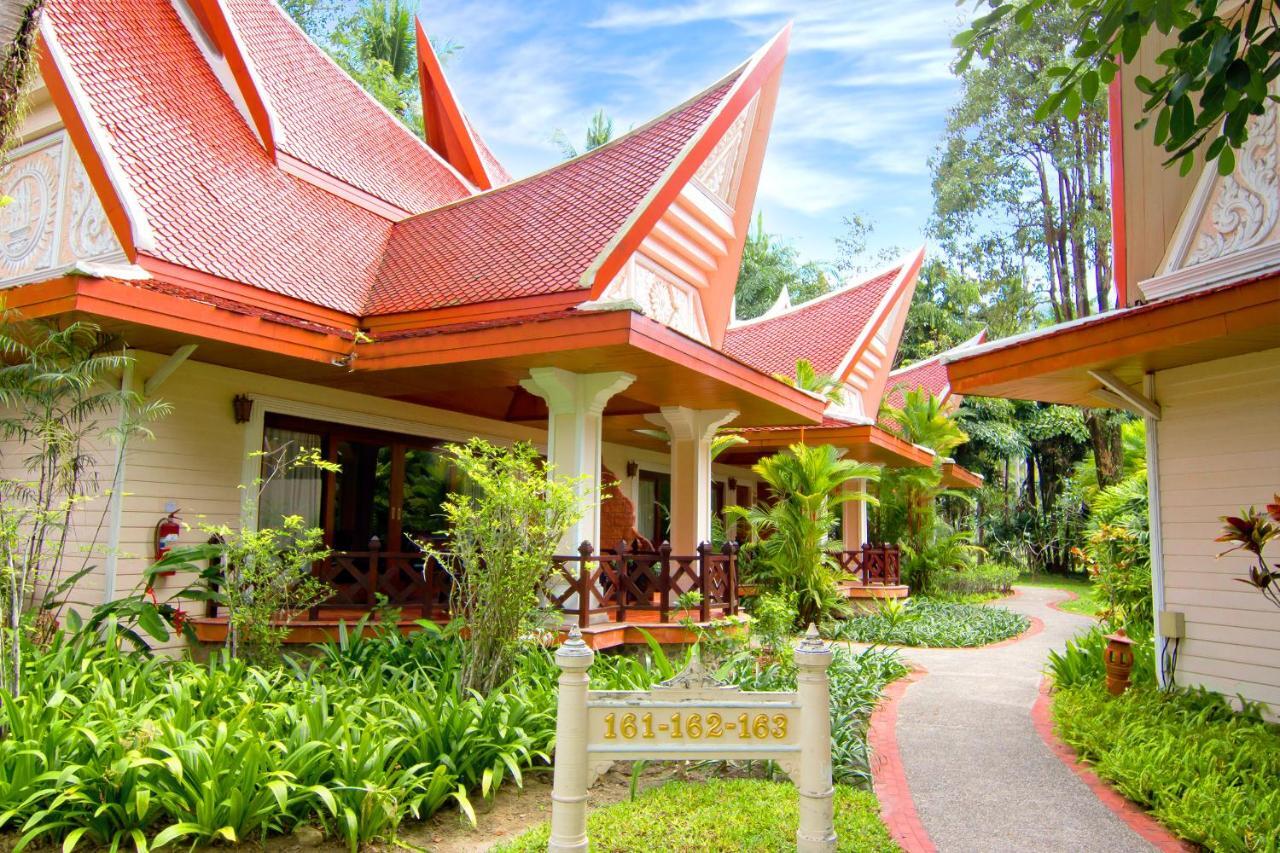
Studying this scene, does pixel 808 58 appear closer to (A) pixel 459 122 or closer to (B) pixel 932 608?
(A) pixel 459 122

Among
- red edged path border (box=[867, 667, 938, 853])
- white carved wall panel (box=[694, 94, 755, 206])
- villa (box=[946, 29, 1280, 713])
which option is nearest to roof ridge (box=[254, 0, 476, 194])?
white carved wall panel (box=[694, 94, 755, 206])

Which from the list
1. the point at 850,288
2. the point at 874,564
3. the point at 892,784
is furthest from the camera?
the point at 850,288

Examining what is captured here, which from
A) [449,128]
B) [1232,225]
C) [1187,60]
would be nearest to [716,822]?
[1187,60]

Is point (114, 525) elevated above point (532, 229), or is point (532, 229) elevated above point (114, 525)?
point (532, 229)

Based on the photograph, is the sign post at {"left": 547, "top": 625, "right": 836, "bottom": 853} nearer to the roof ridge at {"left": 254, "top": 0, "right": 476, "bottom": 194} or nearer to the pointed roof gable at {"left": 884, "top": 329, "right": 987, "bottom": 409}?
the roof ridge at {"left": 254, "top": 0, "right": 476, "bottom": 194}

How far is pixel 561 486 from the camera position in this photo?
6.86 meters

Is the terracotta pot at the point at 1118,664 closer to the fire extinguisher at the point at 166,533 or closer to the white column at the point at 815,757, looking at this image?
the white column at the point at 815,757

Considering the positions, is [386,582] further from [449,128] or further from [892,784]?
[449,128]

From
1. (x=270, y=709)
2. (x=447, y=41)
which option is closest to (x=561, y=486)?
(x=270, y=709)

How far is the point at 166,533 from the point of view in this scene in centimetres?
842

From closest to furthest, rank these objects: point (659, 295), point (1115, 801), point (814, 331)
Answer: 1. point (1115, 801)
2. point (659, 295)
3. point (814, 331)

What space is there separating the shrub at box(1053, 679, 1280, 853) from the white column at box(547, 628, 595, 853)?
125 inches

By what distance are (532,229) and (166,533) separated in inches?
195

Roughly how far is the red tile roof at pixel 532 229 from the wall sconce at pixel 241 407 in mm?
1590
